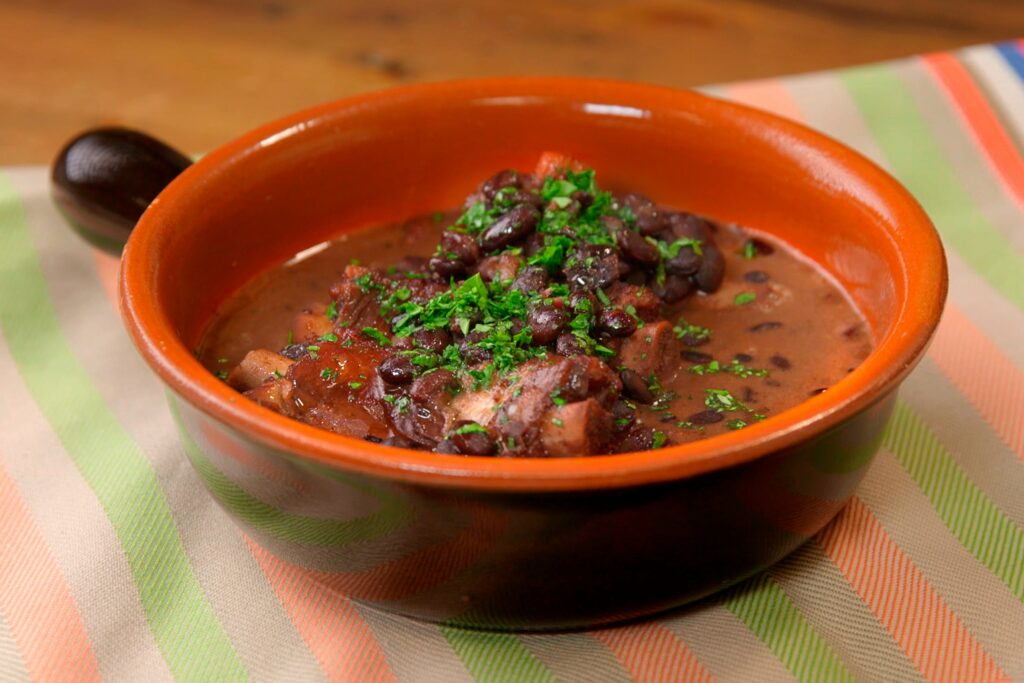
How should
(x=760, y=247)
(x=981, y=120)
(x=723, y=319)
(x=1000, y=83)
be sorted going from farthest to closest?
(x=1000, y=83), (x=981, y=120), (x=760, y=247), (x=723, y=319)

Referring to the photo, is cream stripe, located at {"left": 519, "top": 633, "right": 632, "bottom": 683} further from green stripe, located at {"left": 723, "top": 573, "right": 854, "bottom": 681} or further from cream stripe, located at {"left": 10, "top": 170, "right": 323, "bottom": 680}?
cream stripe, located at {"left": 10, "top": 170, "right": 323, "bottom": 680}

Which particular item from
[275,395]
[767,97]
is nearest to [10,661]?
[275,395]

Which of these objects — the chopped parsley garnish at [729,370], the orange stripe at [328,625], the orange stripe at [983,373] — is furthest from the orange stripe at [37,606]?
the orange stripe at [983,373]

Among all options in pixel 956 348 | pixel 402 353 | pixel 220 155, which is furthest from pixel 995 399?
pixel 220 155

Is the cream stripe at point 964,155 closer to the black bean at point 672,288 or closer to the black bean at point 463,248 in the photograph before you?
the black bean at point 672,288

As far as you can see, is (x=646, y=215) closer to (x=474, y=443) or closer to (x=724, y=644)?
(x=474, y=443)
